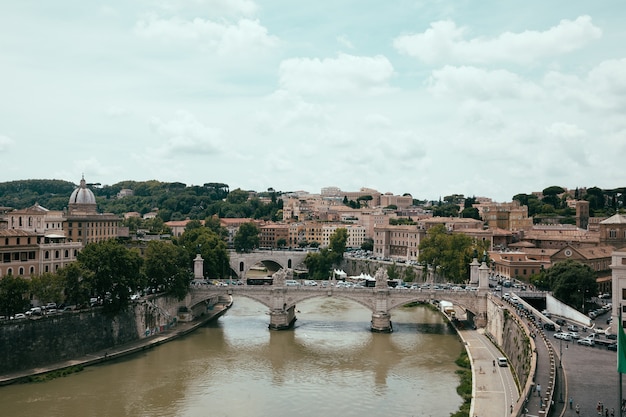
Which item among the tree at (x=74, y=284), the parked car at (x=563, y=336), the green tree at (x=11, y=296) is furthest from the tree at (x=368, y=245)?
the green tree at (x=11, y=296)

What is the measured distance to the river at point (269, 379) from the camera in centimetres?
2356

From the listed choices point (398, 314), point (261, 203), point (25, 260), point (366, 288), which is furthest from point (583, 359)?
point (261, 203)

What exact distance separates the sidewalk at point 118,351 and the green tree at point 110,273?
196 centimetres

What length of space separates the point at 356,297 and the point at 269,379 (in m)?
11.4

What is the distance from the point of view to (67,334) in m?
28.7

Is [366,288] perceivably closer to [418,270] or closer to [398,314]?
[398,314]

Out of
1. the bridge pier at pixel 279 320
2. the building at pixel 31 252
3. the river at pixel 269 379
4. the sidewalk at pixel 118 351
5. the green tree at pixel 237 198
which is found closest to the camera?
the river at pixel 269 379

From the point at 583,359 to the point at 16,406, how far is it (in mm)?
20386

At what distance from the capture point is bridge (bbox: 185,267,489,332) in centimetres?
3678

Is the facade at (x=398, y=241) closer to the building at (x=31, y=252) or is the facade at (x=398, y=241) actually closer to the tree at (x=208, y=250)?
the tree at (x=208, y=250)

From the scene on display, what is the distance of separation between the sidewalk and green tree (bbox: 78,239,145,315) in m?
1.96

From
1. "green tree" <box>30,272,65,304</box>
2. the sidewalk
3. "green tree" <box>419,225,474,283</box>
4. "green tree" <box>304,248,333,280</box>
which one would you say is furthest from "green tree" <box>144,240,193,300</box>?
"green tree" <box>304,248,333,280</box>

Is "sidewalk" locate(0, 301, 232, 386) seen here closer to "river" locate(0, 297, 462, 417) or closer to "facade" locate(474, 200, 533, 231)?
"river" locate(0, 297, 462, 417)

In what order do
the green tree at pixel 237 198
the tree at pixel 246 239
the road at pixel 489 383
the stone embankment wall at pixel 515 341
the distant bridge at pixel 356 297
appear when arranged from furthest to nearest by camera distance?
the green tree at pixel 237 198
the tree at pixel 246 239
the distant bridge at pixel 356 297
the stone embankment wall at pixel 515 341
the road at pixel 489 383
